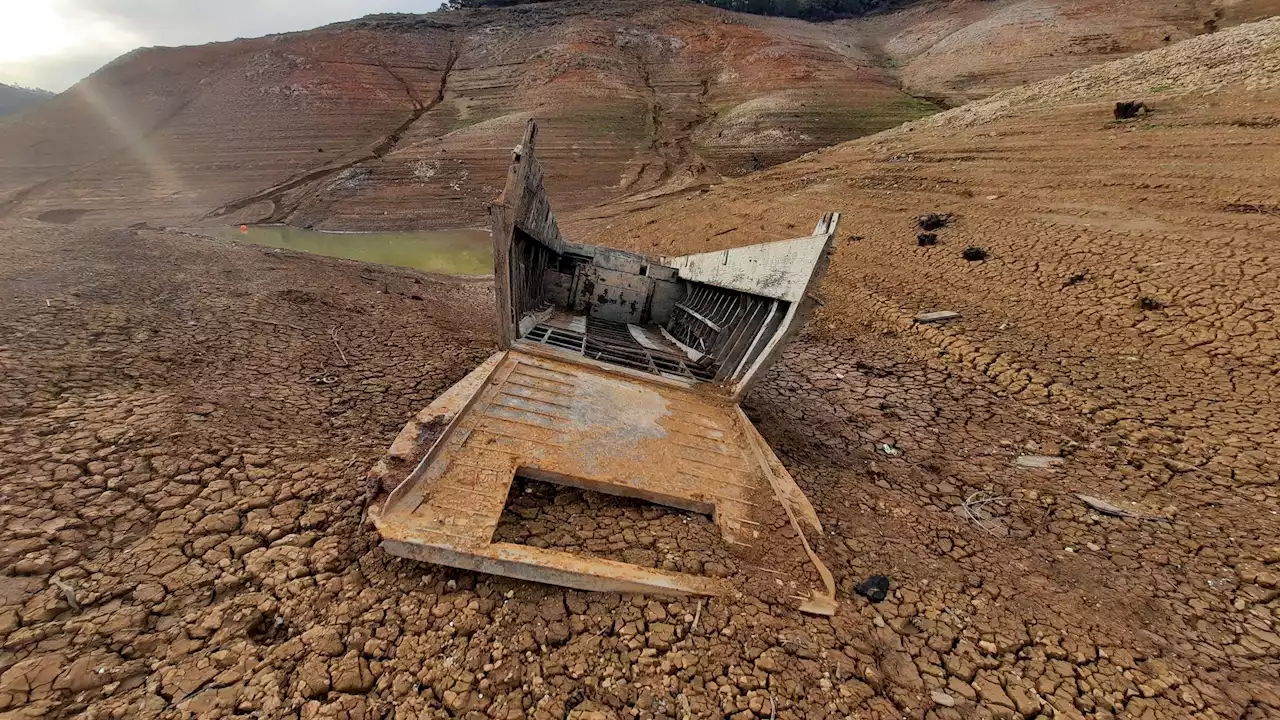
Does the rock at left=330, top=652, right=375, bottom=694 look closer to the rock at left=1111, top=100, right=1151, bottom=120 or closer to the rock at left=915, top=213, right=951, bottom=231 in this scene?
the rock at left=915, top=213, right=951, bottom=231

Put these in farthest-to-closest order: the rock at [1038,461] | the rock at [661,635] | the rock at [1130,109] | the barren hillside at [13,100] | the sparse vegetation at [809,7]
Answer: the barren hillside at [13,100], the sparse vegetation at [809,7], the rock at [1130,109], the rock at [1038,461], the rock at [661,635]

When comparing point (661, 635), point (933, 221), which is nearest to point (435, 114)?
point (933, 221)

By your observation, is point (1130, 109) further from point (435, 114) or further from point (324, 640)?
point (435, 114)

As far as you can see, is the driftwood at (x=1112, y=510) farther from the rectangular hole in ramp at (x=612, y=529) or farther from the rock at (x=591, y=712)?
the rock at (x=591, y=712)

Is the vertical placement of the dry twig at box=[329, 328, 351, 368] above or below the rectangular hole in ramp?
above

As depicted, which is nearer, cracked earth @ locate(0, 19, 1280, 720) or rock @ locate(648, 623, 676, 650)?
Answer: cracked earth @ locate(0, 19, 1280, 720)

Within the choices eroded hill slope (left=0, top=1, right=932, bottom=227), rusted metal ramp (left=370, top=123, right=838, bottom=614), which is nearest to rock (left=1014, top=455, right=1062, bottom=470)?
rusted metal ramp (left=370, top=123, right=838, bottom=614)

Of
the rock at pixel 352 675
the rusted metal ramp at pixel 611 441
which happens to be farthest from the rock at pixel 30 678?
the rusted metal ramp at pixel 611 441
